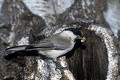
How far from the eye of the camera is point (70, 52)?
547cm

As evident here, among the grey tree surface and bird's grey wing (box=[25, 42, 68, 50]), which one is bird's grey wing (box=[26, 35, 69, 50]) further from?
the grey tree surface

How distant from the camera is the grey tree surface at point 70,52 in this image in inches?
201

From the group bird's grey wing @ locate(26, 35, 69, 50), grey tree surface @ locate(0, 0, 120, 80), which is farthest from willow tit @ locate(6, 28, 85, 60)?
grey tree surface @ locate(0, 0, 120, 80)

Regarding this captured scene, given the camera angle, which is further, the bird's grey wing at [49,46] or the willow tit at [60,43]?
the willow tit at [60,43]

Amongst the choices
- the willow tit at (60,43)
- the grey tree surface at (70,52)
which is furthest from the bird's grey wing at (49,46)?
the grey tree surface at (70,52)

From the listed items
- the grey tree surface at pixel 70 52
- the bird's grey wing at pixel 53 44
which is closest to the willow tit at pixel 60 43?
the bird's grey wing at pixel 53 44

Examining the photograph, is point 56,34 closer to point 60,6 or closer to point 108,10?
point 60,6

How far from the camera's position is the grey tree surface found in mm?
5113

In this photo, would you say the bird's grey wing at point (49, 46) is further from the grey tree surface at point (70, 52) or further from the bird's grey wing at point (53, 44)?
the grey tree surface at point (70, 52)

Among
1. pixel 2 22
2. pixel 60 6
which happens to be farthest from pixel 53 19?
pixel 2 22

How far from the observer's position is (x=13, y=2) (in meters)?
6.79

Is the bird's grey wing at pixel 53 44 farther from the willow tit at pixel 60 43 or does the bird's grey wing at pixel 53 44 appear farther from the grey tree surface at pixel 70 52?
the grey tree surface at pixel 70 52

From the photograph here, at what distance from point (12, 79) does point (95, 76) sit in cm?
115

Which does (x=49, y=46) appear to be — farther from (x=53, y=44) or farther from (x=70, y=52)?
(x=70, y=52)
